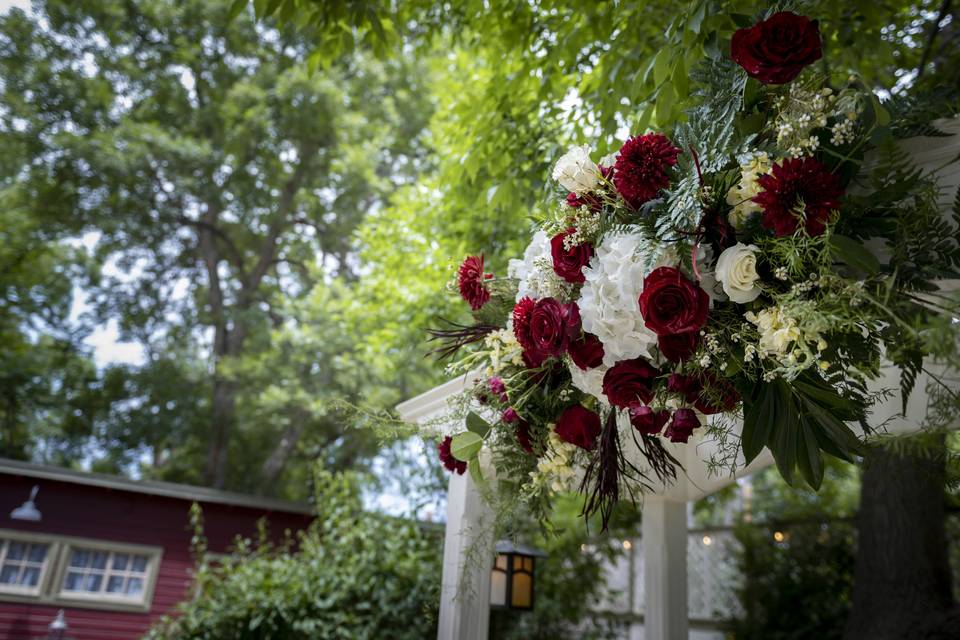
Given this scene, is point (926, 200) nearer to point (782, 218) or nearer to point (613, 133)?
point (782, 218)

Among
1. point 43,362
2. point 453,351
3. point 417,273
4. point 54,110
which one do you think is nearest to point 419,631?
point 417,273

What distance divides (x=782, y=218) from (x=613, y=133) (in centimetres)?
147

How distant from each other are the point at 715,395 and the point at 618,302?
0.84ft

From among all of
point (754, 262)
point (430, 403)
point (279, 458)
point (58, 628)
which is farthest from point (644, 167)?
point (279, 458)

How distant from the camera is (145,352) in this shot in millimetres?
14055

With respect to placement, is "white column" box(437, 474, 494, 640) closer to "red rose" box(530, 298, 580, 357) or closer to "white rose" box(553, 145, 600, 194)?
"red rose" box(530, 298, 580, 357)

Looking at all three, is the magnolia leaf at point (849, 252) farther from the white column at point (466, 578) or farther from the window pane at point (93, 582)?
the window pane at point (93, 582)

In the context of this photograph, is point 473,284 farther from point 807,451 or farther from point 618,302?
point 807,451

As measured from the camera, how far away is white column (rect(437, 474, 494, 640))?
2404 mm

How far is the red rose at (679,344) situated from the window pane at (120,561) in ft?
32.0

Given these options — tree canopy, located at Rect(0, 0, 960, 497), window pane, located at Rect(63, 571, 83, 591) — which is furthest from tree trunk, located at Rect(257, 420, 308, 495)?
window pane, located at Rect(63, 571, 83, 591)

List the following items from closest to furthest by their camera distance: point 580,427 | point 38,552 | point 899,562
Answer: point 580,427, point 899,562, point 38,552

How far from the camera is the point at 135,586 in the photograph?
9.17m

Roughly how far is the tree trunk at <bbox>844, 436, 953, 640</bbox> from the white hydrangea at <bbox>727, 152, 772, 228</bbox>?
315 cm
